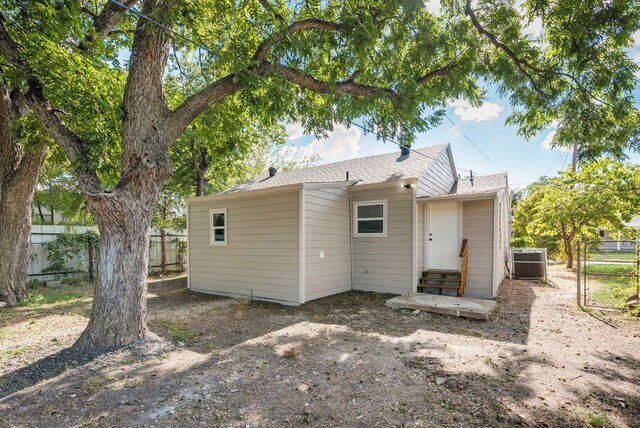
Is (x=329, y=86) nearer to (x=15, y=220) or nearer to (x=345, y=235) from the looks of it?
(x=345, y=235)

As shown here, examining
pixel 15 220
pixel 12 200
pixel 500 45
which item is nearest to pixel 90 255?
pixel 15 220

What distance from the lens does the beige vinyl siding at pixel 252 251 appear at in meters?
7.27

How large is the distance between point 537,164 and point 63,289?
76.8 feet

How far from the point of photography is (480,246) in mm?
7867

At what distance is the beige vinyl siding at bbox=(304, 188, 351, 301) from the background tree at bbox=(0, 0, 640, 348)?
214cm

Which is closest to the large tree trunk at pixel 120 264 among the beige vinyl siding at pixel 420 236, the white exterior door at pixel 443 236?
the beige vinyl siding at pixel 420 236

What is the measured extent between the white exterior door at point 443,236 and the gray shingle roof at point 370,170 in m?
1.19

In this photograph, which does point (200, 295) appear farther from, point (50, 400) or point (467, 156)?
point (467, 156)

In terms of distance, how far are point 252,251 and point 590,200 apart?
11.2m

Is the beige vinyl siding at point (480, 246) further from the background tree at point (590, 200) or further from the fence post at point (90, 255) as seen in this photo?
the fence post at point (90, 255)

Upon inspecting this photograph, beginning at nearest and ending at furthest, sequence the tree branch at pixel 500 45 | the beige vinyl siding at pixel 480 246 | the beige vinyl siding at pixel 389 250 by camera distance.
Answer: the tree branch at pixel 500 45 → the beige vinyl siding at pixel 480 246 → the beige vinyl siding at pixel 389 250

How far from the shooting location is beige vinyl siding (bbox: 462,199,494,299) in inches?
304

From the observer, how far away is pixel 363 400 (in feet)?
9.78

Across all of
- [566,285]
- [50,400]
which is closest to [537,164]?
[566,285]
